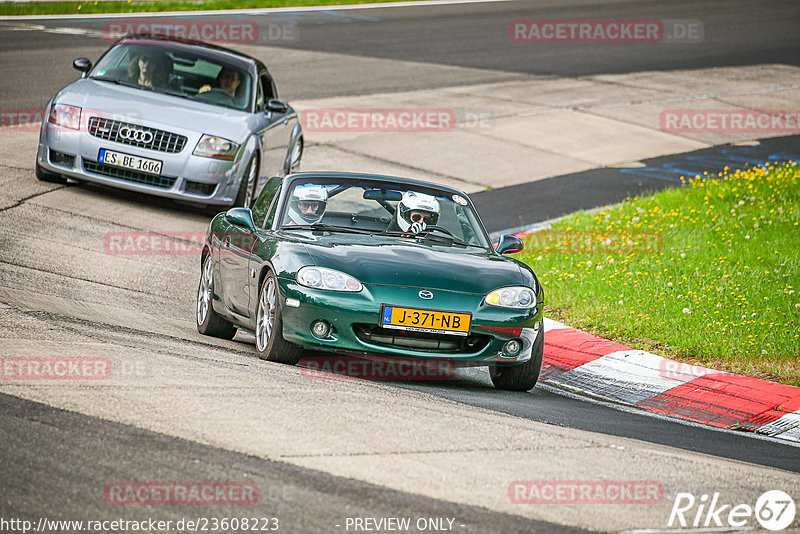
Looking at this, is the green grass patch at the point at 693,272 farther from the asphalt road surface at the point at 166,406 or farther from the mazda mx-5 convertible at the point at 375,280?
the mazda mx-5 convertible at the point at 375,280

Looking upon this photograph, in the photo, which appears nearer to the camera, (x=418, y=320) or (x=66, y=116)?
(x=418, y=320)

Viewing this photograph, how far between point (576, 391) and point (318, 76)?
52.7 feet

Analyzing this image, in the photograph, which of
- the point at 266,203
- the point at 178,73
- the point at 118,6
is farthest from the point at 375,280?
the point at 118,6

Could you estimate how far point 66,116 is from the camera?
13070 mm

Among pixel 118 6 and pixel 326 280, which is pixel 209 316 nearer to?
pixel 326 280

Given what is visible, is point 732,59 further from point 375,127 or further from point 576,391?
point 576,391

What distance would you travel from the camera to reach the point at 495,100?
2261 cm

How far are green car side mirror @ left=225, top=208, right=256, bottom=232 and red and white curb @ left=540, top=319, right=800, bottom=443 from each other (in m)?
2.48

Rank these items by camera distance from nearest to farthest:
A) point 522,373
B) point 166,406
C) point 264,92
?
point 166,406
point 522,373
point 264,92

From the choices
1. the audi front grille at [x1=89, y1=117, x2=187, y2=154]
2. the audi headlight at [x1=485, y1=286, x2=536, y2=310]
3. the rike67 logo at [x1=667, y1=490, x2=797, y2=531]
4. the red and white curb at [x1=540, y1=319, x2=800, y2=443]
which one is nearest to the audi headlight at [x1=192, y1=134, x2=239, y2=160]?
the audi front grille at [x1=89, y1=117, x2=187, y2=154]

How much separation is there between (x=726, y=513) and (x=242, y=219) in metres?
4.56

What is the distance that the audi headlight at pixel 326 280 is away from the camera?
7.41m

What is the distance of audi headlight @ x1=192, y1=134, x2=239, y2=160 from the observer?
1302 cm

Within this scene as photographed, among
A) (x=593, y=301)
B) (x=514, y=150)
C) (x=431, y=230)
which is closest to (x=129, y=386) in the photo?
(x=431, y=230)
